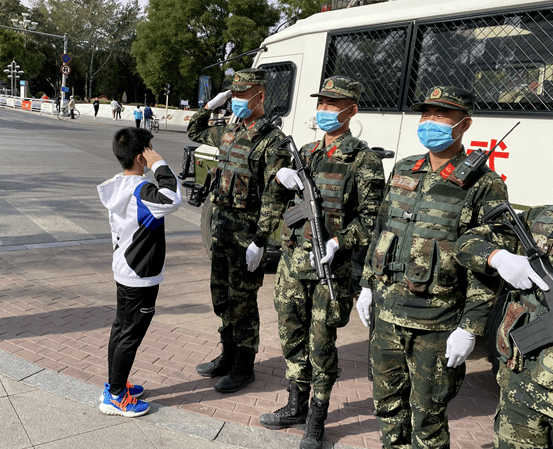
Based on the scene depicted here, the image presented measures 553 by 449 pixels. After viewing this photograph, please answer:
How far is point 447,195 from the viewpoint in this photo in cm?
262

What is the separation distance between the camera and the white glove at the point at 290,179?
3304 mm

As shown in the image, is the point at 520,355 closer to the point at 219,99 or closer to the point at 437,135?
the point at 437,135

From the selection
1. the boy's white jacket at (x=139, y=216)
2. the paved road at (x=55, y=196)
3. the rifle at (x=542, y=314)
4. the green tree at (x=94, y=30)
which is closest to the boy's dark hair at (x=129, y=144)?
the boy's white jacket at (x=139, y=216)

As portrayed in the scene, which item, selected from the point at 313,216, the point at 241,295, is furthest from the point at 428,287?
the point at 241,295

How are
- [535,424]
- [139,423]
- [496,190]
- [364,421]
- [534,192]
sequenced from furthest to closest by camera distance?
[534,192] < [364,421] < [139,423] < [496,190] < [535,424]

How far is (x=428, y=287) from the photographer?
2639mm

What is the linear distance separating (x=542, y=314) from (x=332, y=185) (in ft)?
4.66

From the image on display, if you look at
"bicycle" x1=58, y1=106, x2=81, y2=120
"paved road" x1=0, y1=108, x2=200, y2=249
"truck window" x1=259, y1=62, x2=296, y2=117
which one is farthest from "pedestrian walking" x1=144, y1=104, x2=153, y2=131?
A: "truck window" x1=259, y1=62, x2=296, y2=117

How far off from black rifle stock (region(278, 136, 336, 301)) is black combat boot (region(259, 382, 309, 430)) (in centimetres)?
73

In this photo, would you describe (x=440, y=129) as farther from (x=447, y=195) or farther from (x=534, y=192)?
(x=534, y=192)

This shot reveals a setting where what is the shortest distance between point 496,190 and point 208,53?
3418cm

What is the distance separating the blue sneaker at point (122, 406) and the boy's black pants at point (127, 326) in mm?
47

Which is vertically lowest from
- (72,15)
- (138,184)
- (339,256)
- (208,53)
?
(339,256)

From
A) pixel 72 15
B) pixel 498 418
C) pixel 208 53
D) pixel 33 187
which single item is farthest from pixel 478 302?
pixel 72 15
